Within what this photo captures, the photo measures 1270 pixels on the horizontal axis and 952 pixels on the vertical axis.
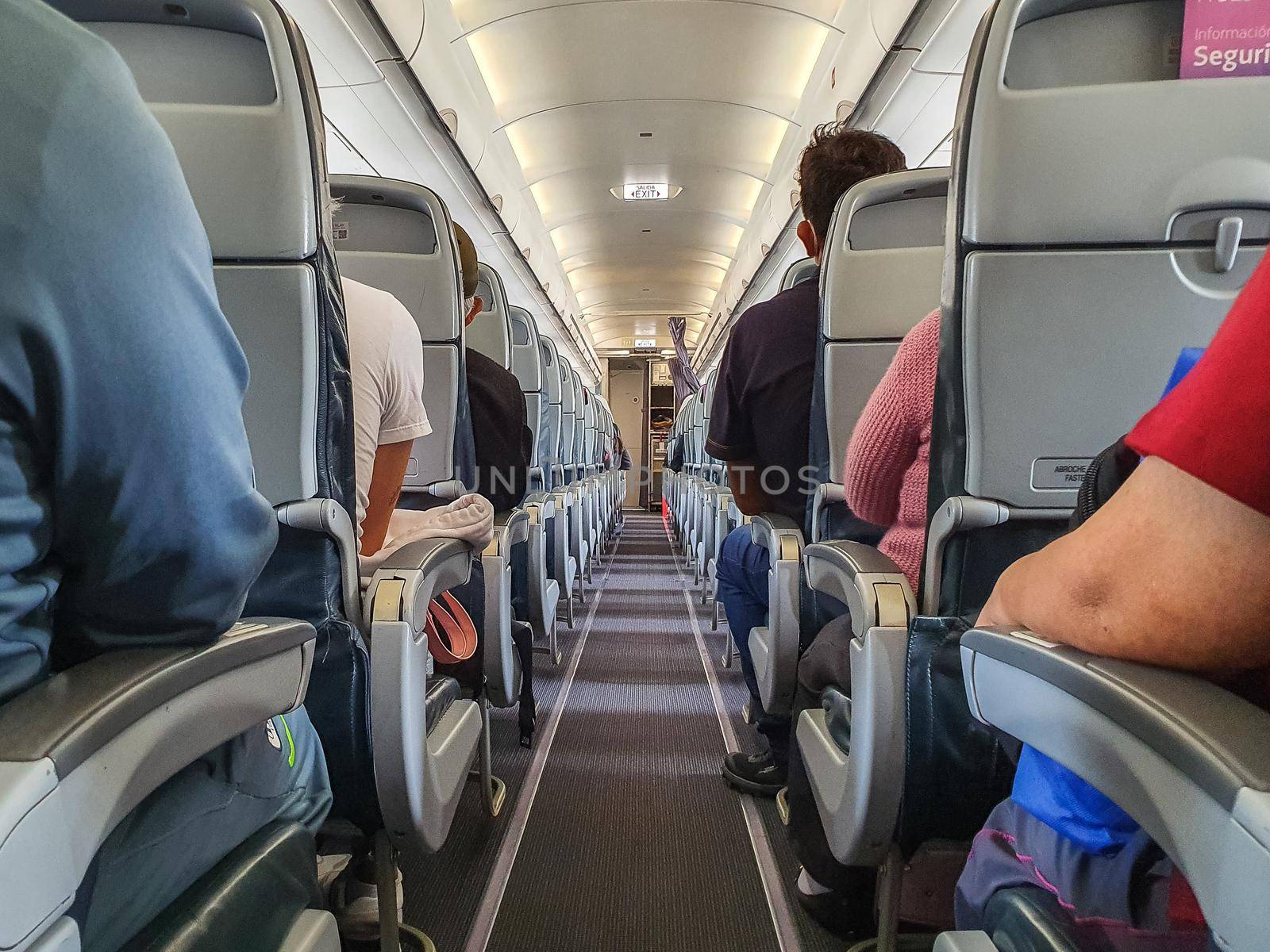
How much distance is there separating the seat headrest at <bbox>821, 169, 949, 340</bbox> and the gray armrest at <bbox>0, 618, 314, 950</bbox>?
4.96ft

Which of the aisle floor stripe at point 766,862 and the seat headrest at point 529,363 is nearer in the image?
the aisle floor stripe at point 766,862

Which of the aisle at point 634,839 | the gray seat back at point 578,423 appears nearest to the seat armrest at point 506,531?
the aisle at point 634,839

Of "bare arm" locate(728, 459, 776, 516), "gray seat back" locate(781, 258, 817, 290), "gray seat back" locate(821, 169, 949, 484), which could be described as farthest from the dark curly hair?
"bare arm" locate(728, 459, 776, 516)

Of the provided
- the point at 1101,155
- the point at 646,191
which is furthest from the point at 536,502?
the point at 646,191

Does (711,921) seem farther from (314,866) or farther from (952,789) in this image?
(314,866)

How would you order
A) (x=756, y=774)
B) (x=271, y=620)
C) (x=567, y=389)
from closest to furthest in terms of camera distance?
1. (x=271, y=620)
2. (x=756, y=774)
3. (x=567, y=389)

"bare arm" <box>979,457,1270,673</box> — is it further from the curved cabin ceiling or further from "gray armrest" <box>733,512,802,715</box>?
the curved cabin ceiling

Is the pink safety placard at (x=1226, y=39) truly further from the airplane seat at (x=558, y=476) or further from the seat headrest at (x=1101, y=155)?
the airplane seat at (x=558, y=476)

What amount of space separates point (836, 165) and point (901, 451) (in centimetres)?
125

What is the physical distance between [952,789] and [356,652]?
99 centimetres

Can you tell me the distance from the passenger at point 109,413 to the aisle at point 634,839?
1.22 m

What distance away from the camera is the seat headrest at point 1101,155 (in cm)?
98

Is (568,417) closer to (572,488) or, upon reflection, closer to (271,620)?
(572,488)

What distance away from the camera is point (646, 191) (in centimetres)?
823
